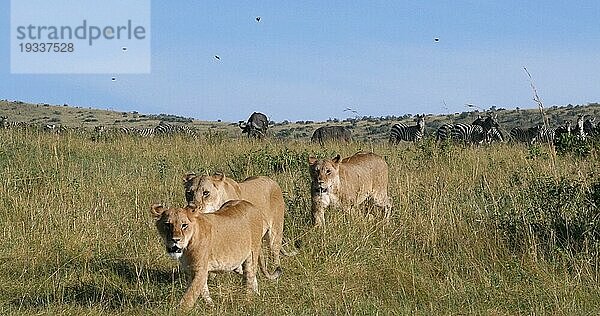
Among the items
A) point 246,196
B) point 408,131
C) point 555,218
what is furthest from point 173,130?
point 555,218

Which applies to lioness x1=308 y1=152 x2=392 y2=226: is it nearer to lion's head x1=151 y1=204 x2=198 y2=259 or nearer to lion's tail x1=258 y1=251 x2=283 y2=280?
lion's tail x1=258 y1=251 x2=283 y2=280

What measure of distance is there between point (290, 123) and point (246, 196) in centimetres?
5233

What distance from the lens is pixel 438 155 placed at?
14.0m

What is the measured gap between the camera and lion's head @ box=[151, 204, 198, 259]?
6.37 metres

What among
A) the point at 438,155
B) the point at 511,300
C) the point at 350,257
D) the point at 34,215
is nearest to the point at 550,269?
the point at 511,300

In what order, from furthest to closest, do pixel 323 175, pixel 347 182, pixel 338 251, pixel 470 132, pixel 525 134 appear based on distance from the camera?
pixel 525 134, pixel 470 132, pixel 347 182, pixel 323 175, pixel 338 251

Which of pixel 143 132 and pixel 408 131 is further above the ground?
pixel 143 132

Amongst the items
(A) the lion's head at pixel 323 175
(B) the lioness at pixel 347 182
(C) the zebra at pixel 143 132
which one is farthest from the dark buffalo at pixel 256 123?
(A) the lion's head at pixel 323 175

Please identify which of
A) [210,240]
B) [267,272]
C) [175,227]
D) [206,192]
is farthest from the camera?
[206,192]

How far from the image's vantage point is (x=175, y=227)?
639cm

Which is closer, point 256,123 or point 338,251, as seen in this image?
point 338,251

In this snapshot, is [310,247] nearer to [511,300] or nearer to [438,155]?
[511,300]

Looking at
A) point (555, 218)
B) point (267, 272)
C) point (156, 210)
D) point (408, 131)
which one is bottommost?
point (267, 272)

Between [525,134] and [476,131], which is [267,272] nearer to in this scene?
[476,131]
